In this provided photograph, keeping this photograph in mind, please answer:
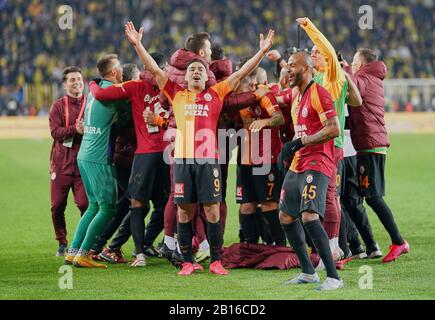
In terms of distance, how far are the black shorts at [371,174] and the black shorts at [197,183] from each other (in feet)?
6.07

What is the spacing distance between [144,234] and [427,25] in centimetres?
3164

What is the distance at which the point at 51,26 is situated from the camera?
38312 mm

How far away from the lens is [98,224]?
10.2m

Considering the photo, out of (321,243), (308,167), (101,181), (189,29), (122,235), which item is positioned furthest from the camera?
(189,29)

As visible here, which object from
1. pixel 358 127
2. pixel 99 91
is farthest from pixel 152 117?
pixel 358 127

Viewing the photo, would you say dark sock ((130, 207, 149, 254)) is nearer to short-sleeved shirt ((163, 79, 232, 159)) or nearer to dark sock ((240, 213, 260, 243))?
short-sleeved shirt ((163, 79, 232, 159))

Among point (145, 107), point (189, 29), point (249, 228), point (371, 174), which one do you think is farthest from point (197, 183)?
point (189, 29)

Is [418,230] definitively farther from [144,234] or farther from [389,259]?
[144,234]

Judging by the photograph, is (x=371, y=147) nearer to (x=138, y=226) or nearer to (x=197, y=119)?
(x=197, y=119)

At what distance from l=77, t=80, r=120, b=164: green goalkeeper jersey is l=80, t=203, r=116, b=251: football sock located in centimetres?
48

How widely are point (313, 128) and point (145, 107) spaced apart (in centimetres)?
218

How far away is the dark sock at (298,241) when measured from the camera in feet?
28.7

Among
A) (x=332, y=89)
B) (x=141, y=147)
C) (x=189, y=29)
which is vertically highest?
(x=189, y=29)

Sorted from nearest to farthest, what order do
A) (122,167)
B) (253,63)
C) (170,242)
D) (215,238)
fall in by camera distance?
(253,63) < (215,238) < (170,242) < (122,167)
